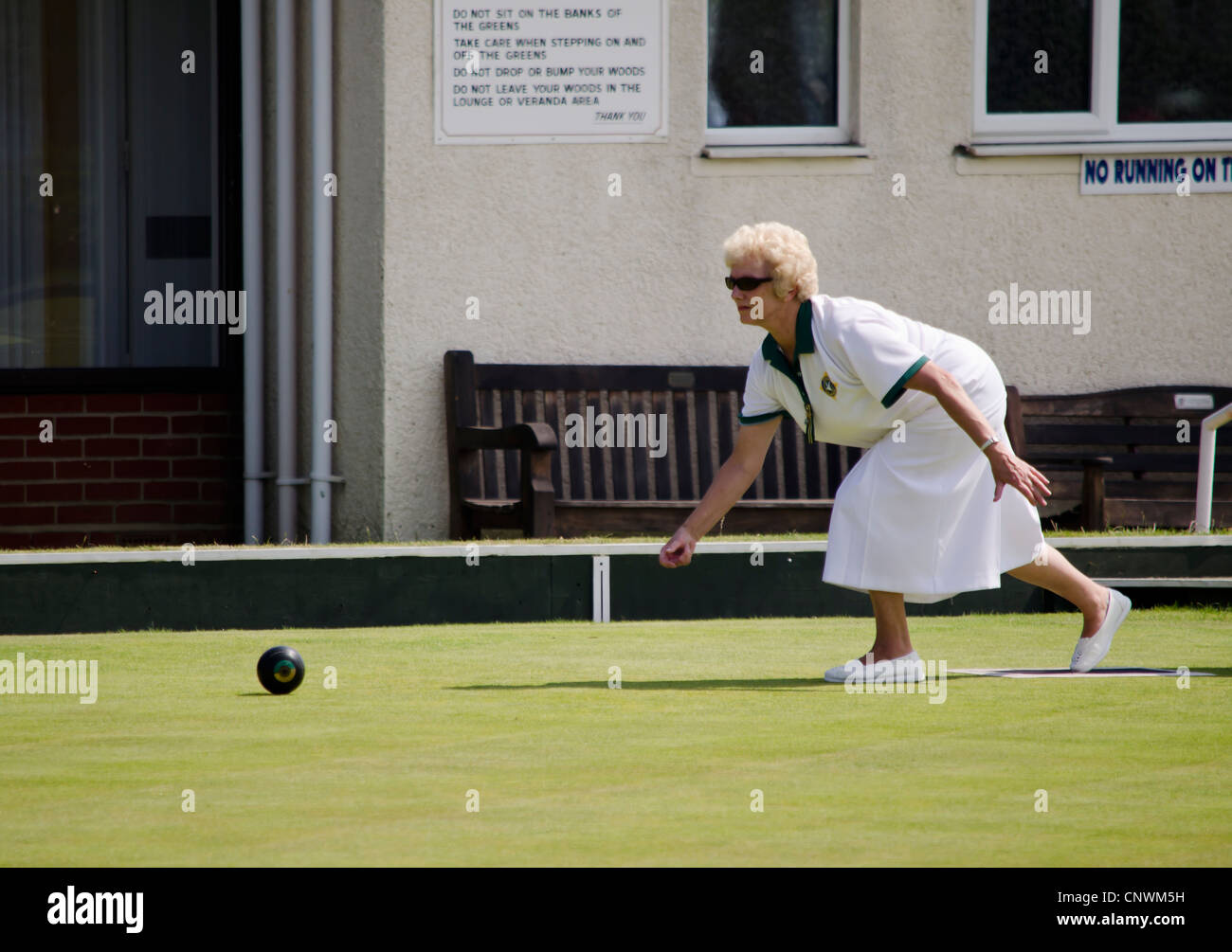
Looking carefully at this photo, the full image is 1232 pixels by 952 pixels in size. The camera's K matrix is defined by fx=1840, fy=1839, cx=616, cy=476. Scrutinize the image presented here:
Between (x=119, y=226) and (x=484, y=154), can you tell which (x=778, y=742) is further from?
(x=119, y=226)

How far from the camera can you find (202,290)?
10102 millimetres

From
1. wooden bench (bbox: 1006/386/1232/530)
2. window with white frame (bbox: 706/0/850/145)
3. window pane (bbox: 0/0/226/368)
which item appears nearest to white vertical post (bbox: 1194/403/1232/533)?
wooden bench (bbox: 1006/386/1232/530)

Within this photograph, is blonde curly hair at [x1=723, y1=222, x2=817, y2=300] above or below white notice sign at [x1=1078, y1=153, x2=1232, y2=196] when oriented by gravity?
below

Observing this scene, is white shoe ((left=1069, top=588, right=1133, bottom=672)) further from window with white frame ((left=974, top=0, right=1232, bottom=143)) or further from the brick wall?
the brick wall

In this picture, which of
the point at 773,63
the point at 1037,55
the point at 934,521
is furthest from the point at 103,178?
the point at 934,521

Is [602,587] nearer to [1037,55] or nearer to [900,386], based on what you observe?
[900,386]

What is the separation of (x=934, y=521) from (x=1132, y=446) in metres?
4.13

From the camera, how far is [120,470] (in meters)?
9.84

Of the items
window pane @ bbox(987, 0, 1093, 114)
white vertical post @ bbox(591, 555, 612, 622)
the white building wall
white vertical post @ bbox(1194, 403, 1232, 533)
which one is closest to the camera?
white vertical post @ bbox(591, 555, 612, 622)

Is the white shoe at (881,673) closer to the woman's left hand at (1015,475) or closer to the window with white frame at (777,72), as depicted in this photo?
the woman's left hand at (1015,475)

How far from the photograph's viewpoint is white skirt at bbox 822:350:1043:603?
5566 mm

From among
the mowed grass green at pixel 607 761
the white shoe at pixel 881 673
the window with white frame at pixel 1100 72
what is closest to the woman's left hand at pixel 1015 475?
the mowed grass green at pixel 607 761

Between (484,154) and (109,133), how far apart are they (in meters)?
2.31

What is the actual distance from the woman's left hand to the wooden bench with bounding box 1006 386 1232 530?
389cm
